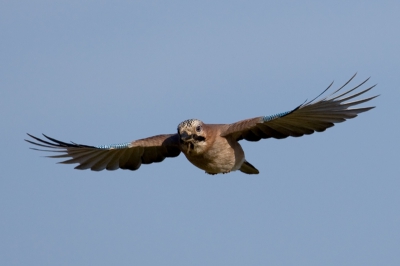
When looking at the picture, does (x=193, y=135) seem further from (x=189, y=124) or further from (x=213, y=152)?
(x=213, y=152)

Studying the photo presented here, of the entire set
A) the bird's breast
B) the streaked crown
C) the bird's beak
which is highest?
the streaked crown

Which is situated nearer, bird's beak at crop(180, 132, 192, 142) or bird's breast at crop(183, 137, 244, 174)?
bird's beak at crop(180, 132, 192, 142)

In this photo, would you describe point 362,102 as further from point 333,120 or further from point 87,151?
point 87,151

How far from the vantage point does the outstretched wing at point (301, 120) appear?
73.2ft

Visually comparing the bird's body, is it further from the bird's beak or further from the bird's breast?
the bird's beak

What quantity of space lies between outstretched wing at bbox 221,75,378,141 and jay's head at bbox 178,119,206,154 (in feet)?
2.11

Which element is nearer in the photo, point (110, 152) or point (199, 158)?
point (199, 158)

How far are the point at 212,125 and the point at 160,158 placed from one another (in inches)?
86.8

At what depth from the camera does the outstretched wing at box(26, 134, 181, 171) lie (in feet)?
79.4

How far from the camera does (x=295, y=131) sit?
928 inches

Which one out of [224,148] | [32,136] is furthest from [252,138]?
[32,136]

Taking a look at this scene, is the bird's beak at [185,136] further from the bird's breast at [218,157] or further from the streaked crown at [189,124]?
the bird's breast at [218,157]

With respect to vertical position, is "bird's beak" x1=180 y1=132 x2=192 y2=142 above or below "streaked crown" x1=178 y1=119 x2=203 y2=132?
below

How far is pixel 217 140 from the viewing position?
23109 millimetres
